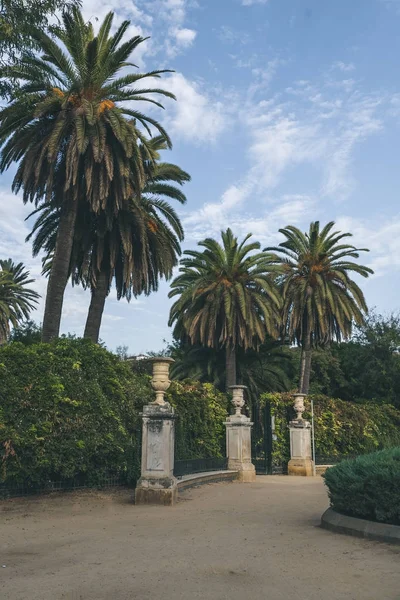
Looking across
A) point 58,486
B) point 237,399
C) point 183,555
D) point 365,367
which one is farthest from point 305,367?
point 183,555

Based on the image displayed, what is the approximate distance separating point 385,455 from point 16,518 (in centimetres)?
593

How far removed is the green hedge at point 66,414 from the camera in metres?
9.91

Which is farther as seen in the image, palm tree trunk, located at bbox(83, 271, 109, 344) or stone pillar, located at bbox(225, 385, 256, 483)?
palm tree trunk, located at bbox(83, 271, 109, 344)

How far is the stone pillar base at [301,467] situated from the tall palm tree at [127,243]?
28.9 feet

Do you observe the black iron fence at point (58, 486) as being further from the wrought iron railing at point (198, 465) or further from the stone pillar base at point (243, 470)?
the stone pillar base at point (243, 470)

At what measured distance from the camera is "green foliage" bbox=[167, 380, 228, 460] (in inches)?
578

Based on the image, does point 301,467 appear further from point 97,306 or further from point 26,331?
point 26,331

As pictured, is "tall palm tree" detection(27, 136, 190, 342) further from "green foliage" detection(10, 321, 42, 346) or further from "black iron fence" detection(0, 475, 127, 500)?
"green foliage" detection(10, 321, 42, 346)

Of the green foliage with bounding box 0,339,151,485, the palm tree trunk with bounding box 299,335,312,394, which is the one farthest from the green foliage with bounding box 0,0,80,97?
the palm tree trunk with bounding box 299,335,312,394

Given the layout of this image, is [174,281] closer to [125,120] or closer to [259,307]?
[259,307]

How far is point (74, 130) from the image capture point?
17.4 meters

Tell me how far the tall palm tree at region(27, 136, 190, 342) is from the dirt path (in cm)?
1209

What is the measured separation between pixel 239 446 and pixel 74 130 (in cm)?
1126

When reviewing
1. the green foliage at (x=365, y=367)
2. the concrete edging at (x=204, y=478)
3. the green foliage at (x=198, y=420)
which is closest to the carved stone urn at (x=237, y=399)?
the green foliage at (x=198, y=420)
